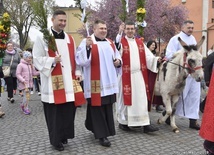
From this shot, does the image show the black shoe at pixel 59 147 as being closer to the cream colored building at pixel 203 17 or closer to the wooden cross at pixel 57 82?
the wooden cross at pixel 57 82

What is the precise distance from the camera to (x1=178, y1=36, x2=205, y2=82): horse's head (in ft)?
17.9

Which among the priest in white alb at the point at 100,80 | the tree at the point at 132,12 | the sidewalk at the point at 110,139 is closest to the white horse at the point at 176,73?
the sidewalk at the point at 110,139

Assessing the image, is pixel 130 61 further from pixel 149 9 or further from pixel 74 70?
pixel 149 9

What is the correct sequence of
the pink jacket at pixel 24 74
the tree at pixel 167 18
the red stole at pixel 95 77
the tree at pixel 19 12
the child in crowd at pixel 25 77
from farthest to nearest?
the tree at pixel 19 12
the tree at pixel 167 18
the pink jacket at pixel 24 74
the child in crowd at pixel 25 77
the red stole at pixel 95 77

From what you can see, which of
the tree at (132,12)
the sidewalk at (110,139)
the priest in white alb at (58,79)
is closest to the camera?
the priest in white alb at (58,79)

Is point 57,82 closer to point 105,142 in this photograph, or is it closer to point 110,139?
point 105,142

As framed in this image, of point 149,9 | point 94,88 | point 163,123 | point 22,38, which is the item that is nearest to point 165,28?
point 149,9

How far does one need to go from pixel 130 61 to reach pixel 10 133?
112 inches

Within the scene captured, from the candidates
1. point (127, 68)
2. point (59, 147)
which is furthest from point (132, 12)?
point (59, 147)

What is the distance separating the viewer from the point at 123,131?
240 inches

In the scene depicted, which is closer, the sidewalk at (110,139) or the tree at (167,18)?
the sidewalk at (110,139)

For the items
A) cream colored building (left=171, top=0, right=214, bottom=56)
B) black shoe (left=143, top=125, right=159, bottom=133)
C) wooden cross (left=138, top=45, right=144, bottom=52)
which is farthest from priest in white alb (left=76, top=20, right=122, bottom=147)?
cream colored building (left=171, top=0, right=214, bottom=56)

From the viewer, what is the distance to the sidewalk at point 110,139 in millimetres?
4863

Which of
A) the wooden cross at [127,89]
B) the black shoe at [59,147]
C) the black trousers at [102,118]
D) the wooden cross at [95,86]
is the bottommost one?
the black shoe at [59,147]
